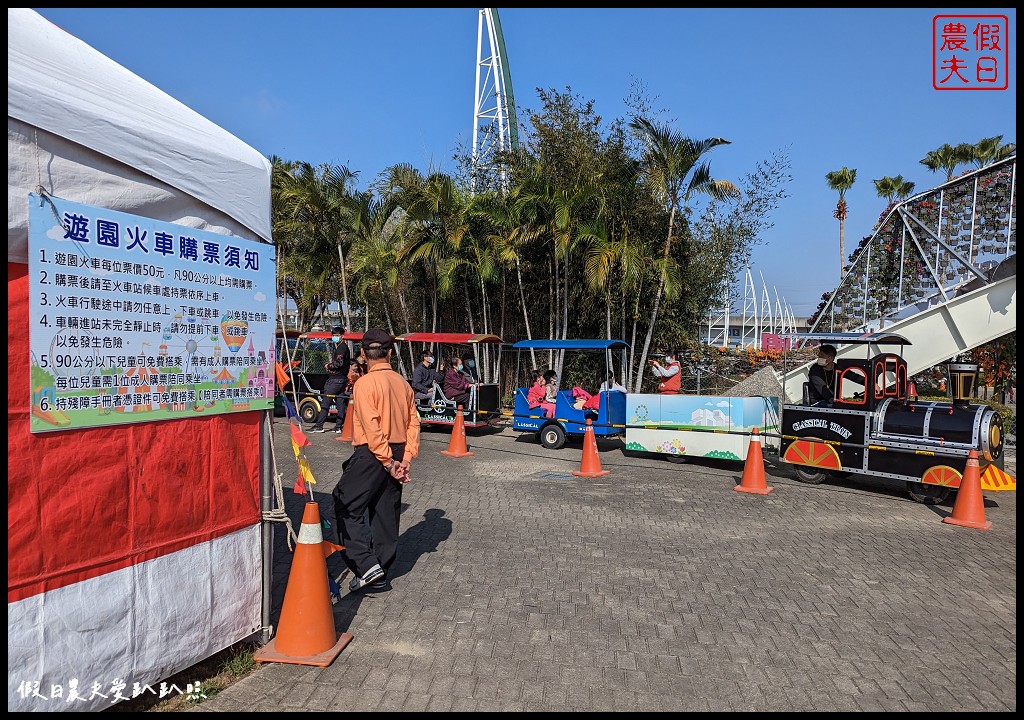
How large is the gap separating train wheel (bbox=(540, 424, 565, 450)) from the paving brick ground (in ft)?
12.9

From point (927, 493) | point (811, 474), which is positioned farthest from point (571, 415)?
A: point (927, 493)

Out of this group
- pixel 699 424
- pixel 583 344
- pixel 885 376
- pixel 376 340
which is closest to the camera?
pixel 376 340

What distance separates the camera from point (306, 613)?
149 inches

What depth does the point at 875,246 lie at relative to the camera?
46.6 ft

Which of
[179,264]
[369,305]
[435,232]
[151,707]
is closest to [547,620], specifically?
[151,707]

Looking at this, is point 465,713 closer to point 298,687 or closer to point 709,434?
point 298,687

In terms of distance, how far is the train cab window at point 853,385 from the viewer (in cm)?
879

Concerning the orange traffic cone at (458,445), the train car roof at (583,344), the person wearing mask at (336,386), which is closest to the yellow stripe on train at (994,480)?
the train car roof at (583,344)

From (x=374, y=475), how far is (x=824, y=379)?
696 cm

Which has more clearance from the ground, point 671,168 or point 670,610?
point 671,168

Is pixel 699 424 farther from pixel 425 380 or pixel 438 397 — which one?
pixel 425 380

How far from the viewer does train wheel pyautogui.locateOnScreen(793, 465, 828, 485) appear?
364 inches

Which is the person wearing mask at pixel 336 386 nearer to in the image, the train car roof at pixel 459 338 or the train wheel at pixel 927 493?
the train car roof at pixel 459 338

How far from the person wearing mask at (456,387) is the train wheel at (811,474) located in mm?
6609
